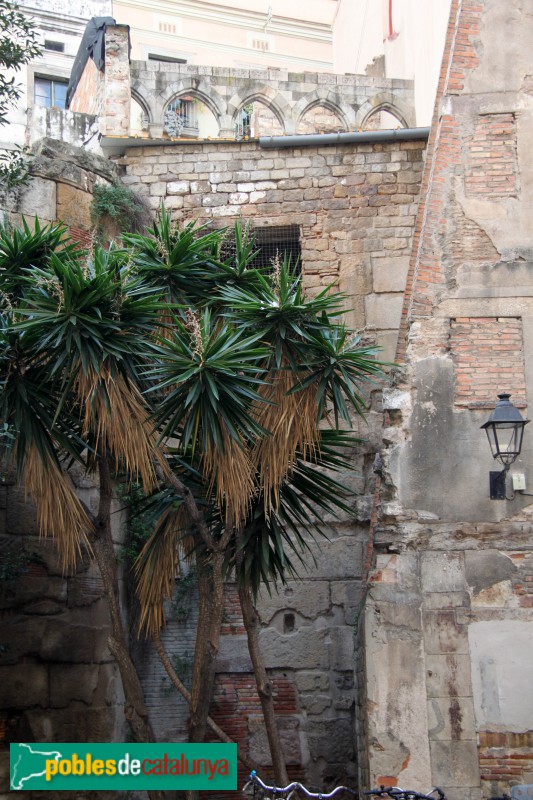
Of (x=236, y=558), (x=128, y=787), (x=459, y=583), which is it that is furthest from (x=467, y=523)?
(x=128, y=787)

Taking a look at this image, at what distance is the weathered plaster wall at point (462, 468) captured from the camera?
7.56 metres

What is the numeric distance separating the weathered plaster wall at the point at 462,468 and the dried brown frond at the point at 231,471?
4.01 ft

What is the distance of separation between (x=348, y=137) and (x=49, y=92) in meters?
12.4

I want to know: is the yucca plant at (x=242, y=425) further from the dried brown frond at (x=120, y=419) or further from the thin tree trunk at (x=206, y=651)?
the dried brown frond at (x=120, y=419)

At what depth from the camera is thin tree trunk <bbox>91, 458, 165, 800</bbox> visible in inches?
297

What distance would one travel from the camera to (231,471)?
7.25 m

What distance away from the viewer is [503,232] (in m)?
8.51

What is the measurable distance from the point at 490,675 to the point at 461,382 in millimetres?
2111

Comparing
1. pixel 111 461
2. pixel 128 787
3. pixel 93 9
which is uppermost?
pixel 93 9

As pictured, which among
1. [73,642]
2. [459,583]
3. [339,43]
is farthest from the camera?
[339,43]

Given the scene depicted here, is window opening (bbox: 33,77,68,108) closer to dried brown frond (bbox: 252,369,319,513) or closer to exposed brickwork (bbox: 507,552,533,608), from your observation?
dried brown frond (bbox: 252,369,319,513)

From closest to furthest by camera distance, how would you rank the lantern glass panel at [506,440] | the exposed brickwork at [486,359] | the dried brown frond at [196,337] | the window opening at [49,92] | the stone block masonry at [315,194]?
the dried brown frond at [196,337] → the lantern glass panel at [506,440] → the exposed brickwork at [486,359] → the stone block masonry at [315,194] → the window opening at [49,92]

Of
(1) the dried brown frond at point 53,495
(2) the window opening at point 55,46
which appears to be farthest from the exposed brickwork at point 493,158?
(2) the window opening at point 55,46

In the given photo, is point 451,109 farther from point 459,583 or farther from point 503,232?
point 459,583
